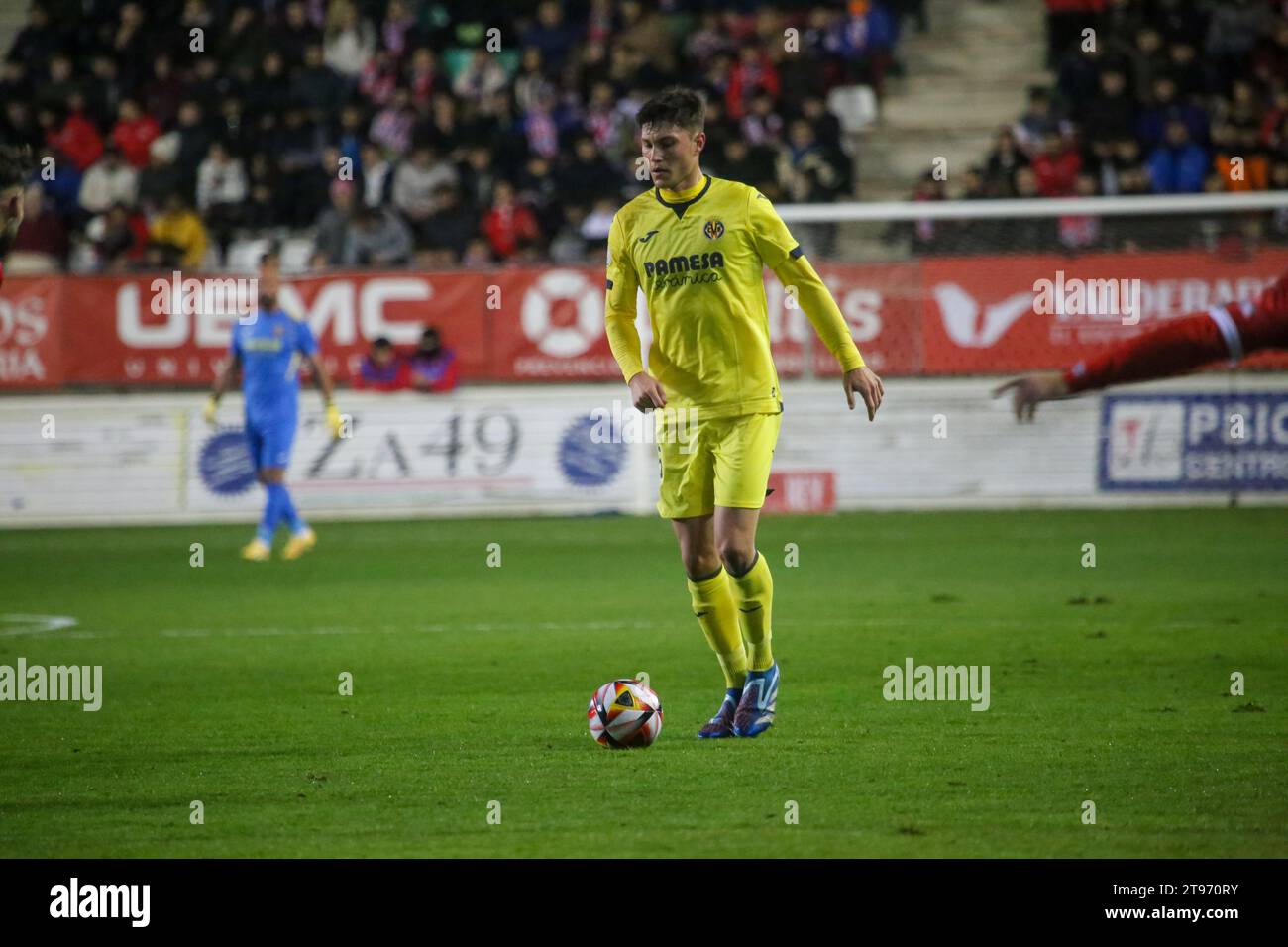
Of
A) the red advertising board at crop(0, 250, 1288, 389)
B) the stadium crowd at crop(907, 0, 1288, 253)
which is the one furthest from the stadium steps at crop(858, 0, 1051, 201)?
the red advertising board at crop(0, 250, 1288, 389)

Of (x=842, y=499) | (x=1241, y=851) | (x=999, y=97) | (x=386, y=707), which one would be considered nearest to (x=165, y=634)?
(x=386, y=707)

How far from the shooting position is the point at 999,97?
2286 cm

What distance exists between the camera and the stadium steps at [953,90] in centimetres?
2244

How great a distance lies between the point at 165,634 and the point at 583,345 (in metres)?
8.41

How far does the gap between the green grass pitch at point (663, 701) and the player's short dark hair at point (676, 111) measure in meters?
2.43

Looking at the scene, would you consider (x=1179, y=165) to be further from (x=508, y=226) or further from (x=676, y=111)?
(x=676, y=111)

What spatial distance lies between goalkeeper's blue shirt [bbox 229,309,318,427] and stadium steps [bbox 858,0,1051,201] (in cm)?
922

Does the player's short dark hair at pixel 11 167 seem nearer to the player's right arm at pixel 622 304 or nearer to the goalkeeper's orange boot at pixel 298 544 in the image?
the player's right arm at pixel 622 304

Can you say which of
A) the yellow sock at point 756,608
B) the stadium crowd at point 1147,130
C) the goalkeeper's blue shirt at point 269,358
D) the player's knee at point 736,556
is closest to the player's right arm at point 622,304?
the player's knee at point 736,556

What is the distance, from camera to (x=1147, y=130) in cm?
2003

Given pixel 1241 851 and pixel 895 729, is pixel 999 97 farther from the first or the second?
pixel 1241 851

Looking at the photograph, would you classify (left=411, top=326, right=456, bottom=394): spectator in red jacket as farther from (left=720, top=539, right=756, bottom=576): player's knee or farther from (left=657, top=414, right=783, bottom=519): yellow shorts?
(left=720, top=539, right=756, bottom=576): player's knee

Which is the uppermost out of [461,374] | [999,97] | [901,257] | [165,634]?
[999,97]
